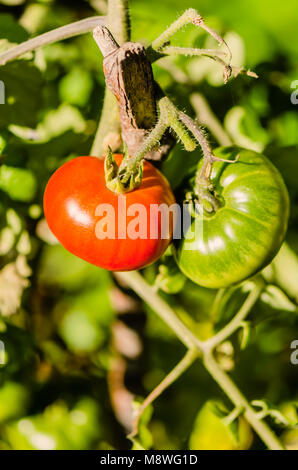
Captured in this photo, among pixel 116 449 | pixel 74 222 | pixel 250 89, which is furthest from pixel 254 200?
pixel 116 449

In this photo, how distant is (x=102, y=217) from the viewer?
0.57m

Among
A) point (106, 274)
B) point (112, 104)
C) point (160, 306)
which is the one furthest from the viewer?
point (106, 274)

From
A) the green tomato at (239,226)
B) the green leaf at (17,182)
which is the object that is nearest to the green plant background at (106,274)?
the green leaf at (17,182)

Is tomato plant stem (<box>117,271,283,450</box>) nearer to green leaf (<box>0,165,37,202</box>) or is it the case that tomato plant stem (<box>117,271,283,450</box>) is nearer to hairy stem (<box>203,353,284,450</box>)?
hairy stem (<box>203,353,284,450</box>)

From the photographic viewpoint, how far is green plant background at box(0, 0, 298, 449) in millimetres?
792

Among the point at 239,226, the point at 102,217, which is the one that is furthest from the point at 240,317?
the point at 102,217

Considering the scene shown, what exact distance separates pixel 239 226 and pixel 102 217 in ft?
0.55

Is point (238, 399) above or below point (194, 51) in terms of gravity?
below

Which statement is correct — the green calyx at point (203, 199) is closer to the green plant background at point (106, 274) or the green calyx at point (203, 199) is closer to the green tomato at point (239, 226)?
the green tomato at point (239, 226)

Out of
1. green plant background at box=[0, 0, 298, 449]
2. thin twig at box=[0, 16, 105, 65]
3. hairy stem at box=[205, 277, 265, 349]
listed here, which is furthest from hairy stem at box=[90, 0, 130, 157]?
hairy stem at box=[205, 277, 265, 349]

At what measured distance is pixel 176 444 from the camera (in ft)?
3.10

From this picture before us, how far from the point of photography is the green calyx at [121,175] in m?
0.56

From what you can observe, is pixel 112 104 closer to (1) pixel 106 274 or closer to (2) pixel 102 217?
(2) pixel 102 217

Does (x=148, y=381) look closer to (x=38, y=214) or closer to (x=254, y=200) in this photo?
(x=38, y=214)
